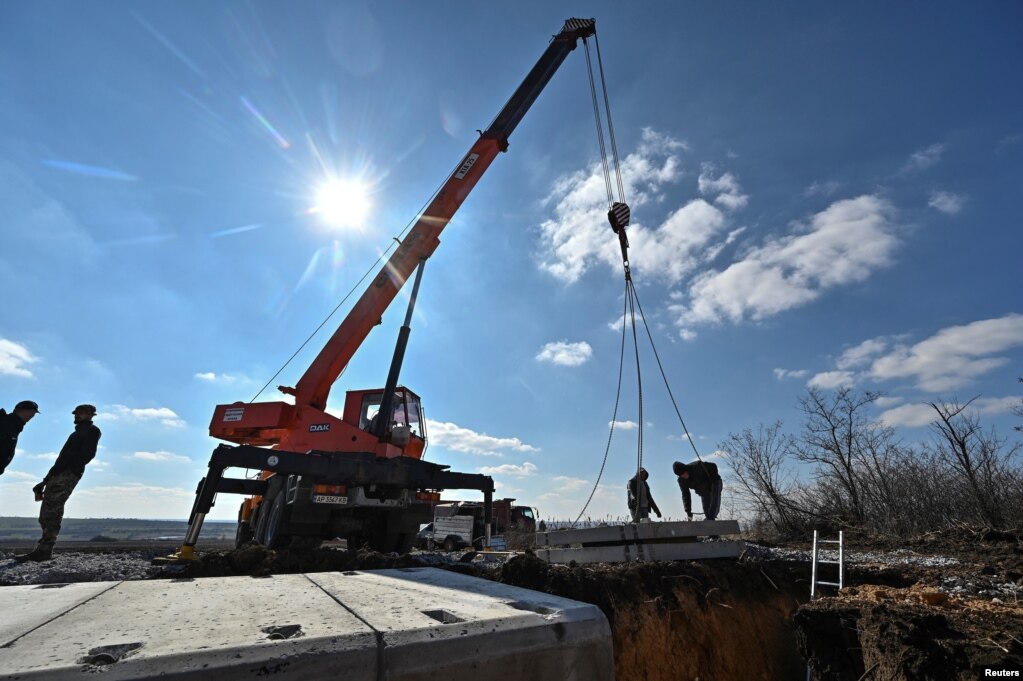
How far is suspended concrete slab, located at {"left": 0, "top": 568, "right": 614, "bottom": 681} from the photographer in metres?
1.27

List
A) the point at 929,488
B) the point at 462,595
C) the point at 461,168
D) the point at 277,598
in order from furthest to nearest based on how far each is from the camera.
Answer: the point at 929,488, the point at 461,168, the point at 462,595, the point at 277,598

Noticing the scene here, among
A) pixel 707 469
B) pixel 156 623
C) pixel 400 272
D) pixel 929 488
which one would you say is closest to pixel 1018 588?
pixel 707 469

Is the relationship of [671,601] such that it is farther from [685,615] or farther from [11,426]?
[11,426]

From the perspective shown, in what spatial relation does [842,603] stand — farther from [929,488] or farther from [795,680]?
[929,488]

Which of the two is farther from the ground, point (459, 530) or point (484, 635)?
point (484, 635)

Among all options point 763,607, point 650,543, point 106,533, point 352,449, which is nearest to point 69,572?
point 352,449

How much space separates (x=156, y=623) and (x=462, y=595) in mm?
1203

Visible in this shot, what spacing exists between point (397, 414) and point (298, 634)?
754cm

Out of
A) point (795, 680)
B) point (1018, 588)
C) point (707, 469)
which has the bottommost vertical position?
point (795, 680)

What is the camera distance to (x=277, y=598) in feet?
6.83

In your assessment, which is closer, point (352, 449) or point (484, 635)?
point (484, 635)

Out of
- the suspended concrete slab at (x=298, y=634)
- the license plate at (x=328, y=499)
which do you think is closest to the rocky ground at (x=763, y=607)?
the license plate at (x=328, y=499)

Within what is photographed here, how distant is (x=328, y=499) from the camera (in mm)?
6504

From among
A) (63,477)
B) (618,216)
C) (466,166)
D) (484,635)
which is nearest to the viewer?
(484,635)
